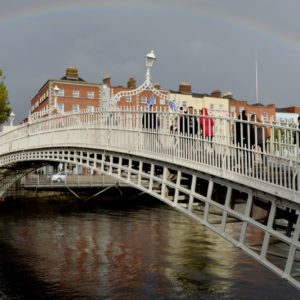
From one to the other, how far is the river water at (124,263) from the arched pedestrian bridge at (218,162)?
2.23 m

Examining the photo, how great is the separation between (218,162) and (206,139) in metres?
0.85

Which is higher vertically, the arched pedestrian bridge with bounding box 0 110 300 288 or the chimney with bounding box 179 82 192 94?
the chimney with bounding box 179 82 192 94

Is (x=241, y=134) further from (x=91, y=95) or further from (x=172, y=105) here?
(x=91, y=95)

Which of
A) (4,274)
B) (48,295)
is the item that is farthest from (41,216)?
(48,295)

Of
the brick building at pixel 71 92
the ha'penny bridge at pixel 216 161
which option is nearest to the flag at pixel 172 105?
the ha'penny bridge at pixel 216 161

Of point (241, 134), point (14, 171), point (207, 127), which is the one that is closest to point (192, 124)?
point (207, 127)

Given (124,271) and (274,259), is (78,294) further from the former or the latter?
(274,259)

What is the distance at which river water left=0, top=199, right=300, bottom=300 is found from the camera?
14672 mm

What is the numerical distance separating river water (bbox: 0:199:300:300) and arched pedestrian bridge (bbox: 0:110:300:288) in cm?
223

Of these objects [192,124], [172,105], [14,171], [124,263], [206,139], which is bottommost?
[124,263]

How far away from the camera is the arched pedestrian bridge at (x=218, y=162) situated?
29.9 feet

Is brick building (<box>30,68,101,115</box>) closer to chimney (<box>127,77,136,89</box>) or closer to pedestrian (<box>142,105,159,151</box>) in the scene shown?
chimney (<box>127,77,136,89</box>)

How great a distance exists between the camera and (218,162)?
10773 millimetres

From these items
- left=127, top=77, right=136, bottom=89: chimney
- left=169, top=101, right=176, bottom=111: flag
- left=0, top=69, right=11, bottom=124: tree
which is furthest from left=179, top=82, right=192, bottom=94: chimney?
left=169, top=101, right=176, bottom=111: flag
